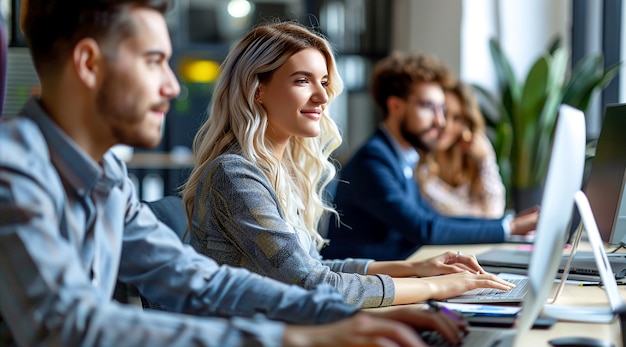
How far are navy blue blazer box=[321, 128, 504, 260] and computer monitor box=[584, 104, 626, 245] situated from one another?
3.14 ft

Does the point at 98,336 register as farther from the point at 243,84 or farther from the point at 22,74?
the point at 22,74

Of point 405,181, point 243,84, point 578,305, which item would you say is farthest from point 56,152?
point 405,181

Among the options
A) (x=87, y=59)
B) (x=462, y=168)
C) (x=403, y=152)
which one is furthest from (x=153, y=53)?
(x=462, y=168)

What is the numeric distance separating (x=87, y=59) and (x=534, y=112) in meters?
3.42

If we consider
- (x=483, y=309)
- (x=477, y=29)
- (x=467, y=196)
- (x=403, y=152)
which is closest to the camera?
(x=483, y=309)

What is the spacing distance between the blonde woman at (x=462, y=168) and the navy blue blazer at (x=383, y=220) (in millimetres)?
817

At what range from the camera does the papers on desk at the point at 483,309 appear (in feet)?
5.03

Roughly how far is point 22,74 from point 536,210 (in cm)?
441

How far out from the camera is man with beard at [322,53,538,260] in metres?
2.97

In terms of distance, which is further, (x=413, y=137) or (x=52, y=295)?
(x=413, y=137)

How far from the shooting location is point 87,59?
116 centimetres

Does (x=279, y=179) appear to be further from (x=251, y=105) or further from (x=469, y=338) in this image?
(x=469, y=338)

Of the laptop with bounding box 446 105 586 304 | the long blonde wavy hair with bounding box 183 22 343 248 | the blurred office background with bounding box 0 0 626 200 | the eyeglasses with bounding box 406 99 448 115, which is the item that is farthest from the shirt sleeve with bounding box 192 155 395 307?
the blurred office background with bounding box 0 0 626 200

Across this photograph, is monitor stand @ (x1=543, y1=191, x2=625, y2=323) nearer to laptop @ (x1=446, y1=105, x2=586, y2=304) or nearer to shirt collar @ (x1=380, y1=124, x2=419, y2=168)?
laptop @ (x1=446, y1=105, x2=586, y2=304)
